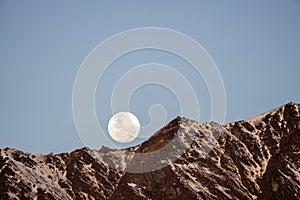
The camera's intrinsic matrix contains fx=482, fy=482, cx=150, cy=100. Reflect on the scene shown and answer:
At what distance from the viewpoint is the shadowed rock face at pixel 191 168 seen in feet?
381

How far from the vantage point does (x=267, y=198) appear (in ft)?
367

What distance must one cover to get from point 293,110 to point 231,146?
71.7 feet

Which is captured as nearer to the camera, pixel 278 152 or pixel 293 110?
pixel 278 152

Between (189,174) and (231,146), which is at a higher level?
(231,146)

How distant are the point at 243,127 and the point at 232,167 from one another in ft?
55.4

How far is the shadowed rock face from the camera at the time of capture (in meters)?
116

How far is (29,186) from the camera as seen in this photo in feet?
460

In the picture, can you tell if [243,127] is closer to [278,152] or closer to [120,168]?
[278,152]

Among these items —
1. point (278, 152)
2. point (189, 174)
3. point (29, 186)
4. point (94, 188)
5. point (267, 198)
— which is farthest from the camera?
point (94, 188)

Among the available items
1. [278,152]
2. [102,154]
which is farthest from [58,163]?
[278,152]

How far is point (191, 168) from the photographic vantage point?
124 metres

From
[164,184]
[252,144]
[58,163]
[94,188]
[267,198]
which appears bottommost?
[267,198]

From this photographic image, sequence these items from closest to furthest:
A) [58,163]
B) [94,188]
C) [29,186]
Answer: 1. [29,186]
2. [94,188]
3. [58,163]

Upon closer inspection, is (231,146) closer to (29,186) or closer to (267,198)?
(267,198)
